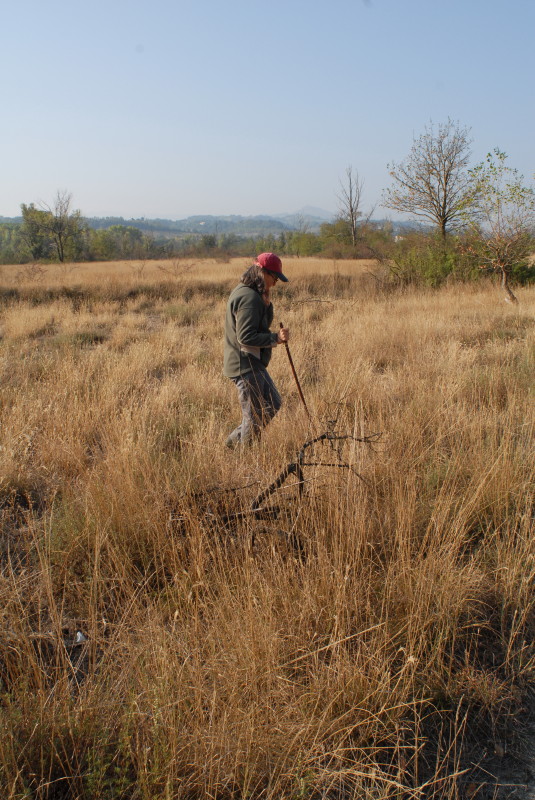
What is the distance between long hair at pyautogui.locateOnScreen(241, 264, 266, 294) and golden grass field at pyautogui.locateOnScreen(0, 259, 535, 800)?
1.10 metres

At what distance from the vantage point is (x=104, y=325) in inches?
457

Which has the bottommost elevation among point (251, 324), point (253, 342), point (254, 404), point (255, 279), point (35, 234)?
point (254, 404)

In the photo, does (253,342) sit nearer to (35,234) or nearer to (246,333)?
(246,333)

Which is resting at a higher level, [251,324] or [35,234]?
[35,234]

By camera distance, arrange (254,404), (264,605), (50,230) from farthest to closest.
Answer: (50,230) → (254,404) → (264,605)

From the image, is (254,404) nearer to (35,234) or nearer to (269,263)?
(269,263)

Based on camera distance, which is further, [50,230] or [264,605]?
[50,230]

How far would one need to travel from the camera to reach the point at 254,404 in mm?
4363

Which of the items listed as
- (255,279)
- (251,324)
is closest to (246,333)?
(251,324)

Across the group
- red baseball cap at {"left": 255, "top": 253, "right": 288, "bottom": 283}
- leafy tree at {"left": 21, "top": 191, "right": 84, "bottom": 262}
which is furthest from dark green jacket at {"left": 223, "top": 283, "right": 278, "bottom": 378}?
leafy tree at {"left": 21, "top": 191, "right": 84, "bottom": 262}

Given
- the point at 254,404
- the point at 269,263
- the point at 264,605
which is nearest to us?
the point at 264,605

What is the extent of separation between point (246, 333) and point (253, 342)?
3.7 inches

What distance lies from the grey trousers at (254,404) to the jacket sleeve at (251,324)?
0.98ft

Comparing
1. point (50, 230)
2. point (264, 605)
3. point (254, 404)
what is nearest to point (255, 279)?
point (254, 404)
